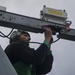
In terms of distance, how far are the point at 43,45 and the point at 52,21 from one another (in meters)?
0.47

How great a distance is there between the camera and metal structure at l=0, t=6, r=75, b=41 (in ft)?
16.5

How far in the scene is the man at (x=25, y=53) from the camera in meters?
5.10

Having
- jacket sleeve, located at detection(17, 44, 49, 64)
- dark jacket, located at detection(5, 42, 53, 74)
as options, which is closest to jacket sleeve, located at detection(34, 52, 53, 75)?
dark jacket, located at detection(5, 42, 53, 74)

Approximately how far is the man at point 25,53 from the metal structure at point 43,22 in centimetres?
15

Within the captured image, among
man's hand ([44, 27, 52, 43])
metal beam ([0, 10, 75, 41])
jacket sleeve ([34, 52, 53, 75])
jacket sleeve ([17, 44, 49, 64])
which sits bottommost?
jacket sleeve ([34, 52, 53, 75])

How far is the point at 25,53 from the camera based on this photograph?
5137 millimetres

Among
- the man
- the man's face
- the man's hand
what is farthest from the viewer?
the man's face

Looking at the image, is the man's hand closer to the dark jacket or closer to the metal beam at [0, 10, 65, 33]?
the metal beam at [0, 10, 65, 33]

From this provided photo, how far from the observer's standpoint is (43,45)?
17.1ft

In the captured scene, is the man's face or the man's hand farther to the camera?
the man's face

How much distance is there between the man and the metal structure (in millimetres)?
150

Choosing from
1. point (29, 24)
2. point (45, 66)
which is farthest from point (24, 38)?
Result: point (45, 66)

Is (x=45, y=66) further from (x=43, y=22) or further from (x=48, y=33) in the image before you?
(x=43, y=22)

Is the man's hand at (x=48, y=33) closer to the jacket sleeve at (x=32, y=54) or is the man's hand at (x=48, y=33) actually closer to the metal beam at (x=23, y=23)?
the metal beam at (x=23, y=23)
